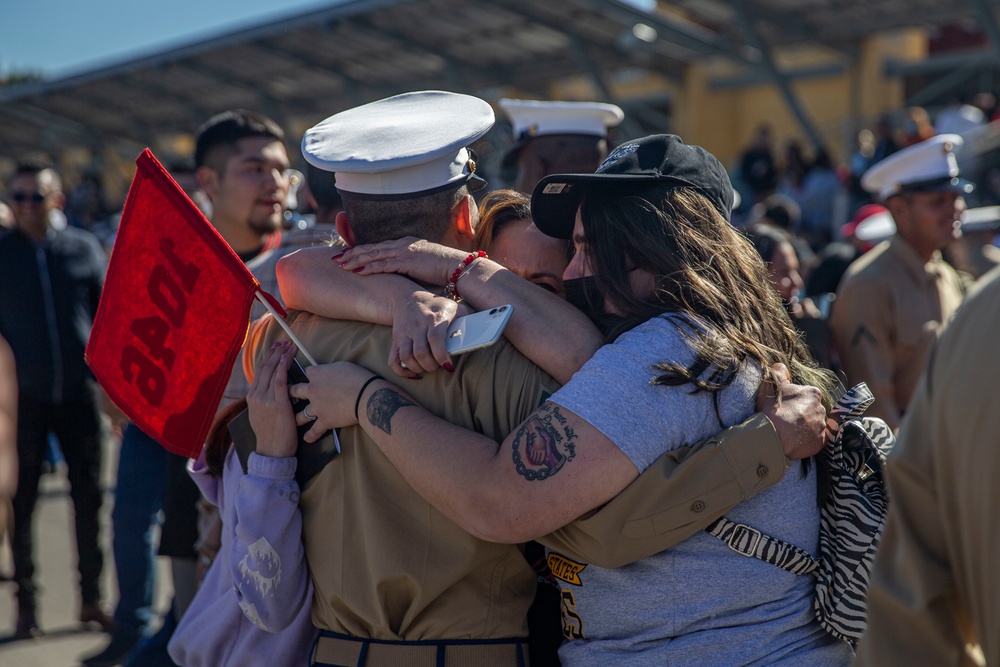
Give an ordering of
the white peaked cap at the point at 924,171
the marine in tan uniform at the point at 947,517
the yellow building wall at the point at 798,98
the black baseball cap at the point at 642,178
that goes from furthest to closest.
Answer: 1. the yellow building wall at the point at 798,98
2. the white peaked cap at the point at 924,171
3. the black baseball cap at the point at 642,178
4. the marine in tan uniform at the point at 947,517

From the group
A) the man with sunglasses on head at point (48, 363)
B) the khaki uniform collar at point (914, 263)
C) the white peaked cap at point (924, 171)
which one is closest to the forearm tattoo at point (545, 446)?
the khaki uniform collar at point (914, 263)

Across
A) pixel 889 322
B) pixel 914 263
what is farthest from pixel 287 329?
pixel 914 263

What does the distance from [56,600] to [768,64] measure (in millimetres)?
9879

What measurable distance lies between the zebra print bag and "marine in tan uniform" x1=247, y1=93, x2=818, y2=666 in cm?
15

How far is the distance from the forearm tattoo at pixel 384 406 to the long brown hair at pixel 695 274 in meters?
0.43

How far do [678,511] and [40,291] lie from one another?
193 inches

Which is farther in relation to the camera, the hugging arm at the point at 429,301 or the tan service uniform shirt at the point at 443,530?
the hugging arm at the point at 429,301

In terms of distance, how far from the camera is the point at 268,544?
1.98m

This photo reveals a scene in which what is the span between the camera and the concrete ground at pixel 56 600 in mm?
4918

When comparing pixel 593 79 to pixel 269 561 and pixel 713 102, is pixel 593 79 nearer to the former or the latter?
pixel 713 102

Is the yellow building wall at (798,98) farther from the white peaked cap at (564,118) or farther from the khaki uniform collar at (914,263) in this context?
the white peaked cap at (564,118)

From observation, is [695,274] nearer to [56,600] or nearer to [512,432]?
[512,432]

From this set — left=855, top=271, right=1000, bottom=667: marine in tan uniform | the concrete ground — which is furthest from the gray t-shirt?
the concrete ground

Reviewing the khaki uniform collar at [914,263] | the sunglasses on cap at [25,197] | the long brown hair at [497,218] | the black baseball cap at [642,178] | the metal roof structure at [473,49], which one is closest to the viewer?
the black baseball cap at [642,178]
